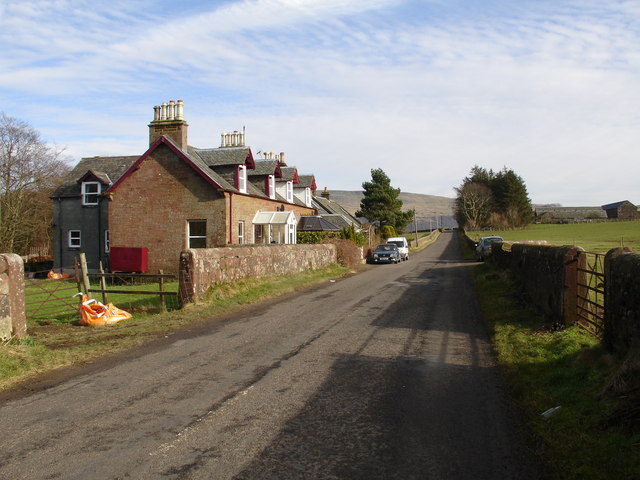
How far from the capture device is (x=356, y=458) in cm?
Answer: 455

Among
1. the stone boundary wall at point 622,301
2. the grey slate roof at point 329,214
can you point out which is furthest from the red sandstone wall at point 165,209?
the stone boundary wall at point 622,301

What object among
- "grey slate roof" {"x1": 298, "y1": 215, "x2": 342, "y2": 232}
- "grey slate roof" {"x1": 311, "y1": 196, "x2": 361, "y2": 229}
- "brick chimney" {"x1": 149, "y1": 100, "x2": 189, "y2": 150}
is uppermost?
"brick chimney" {"x1": 149, "y1": 100, "x2": 189, "y2": 150}

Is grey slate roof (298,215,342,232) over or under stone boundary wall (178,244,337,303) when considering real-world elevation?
over

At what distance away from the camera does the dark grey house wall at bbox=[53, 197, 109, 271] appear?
32.2 meters

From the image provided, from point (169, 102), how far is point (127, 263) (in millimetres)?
9329

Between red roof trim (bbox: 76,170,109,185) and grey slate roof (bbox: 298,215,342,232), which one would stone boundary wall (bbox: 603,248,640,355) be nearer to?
red roof trim (bbox: 76,170,109,185)

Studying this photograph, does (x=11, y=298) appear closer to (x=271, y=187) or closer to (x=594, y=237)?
(x=271, y=187)

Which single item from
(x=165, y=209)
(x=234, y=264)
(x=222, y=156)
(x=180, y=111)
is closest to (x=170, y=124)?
(x=180, y=111)

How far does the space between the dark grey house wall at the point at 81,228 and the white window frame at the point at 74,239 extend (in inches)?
6.6

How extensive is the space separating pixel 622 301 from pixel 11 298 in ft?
32.0

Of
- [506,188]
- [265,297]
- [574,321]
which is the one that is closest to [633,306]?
[574,321]

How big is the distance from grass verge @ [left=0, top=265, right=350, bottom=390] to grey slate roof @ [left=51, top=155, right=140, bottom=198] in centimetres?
1618

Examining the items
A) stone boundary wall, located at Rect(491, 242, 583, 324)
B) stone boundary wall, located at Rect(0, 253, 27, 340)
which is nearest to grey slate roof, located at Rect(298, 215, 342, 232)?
stone boundary wall, located at Rect(491, 242, 583, 324)

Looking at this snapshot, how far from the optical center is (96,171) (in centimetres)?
3362
